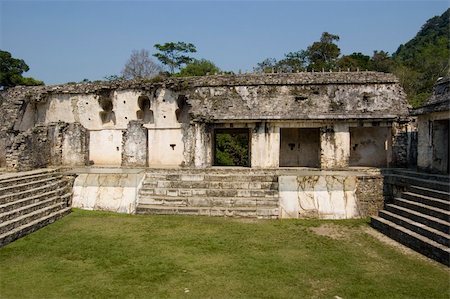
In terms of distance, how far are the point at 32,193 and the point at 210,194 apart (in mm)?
5003

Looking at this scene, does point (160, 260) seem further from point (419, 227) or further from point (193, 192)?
point (419, 227)

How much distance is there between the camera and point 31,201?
974cm

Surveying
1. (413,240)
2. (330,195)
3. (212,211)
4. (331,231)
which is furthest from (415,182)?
(212,211)

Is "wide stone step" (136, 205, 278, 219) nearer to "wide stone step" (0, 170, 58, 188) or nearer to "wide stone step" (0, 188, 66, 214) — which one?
"wide stone step" (0, 188, 66, 214)

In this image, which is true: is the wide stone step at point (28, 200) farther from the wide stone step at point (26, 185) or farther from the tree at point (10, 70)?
the tree at point (10, 70)

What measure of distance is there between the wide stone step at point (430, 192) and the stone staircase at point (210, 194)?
12.1 ft

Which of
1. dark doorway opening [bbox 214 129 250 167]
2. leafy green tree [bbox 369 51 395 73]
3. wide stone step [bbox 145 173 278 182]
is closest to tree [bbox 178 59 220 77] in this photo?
dark doorway opening [bbox 214 129 250 167]

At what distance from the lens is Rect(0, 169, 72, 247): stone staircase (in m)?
8.36

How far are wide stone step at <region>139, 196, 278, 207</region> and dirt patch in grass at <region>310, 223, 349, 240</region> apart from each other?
1.59 m

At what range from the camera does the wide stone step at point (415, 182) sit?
900cm

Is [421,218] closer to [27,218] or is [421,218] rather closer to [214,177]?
[214,177]

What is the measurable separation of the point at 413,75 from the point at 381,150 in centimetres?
2444

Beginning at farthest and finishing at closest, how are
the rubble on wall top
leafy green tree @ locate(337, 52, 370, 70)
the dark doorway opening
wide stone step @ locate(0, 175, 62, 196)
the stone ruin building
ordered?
leafy green tree @ locate(337, 52, 370, 70) → the dark doorway opening → the rubble on wall top → the stone ruin building → wide stone step @ locate(0, 175, 62, 196)

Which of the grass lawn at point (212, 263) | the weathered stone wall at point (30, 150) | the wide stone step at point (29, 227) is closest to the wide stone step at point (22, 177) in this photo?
the wide stone step at point (29, 227)
